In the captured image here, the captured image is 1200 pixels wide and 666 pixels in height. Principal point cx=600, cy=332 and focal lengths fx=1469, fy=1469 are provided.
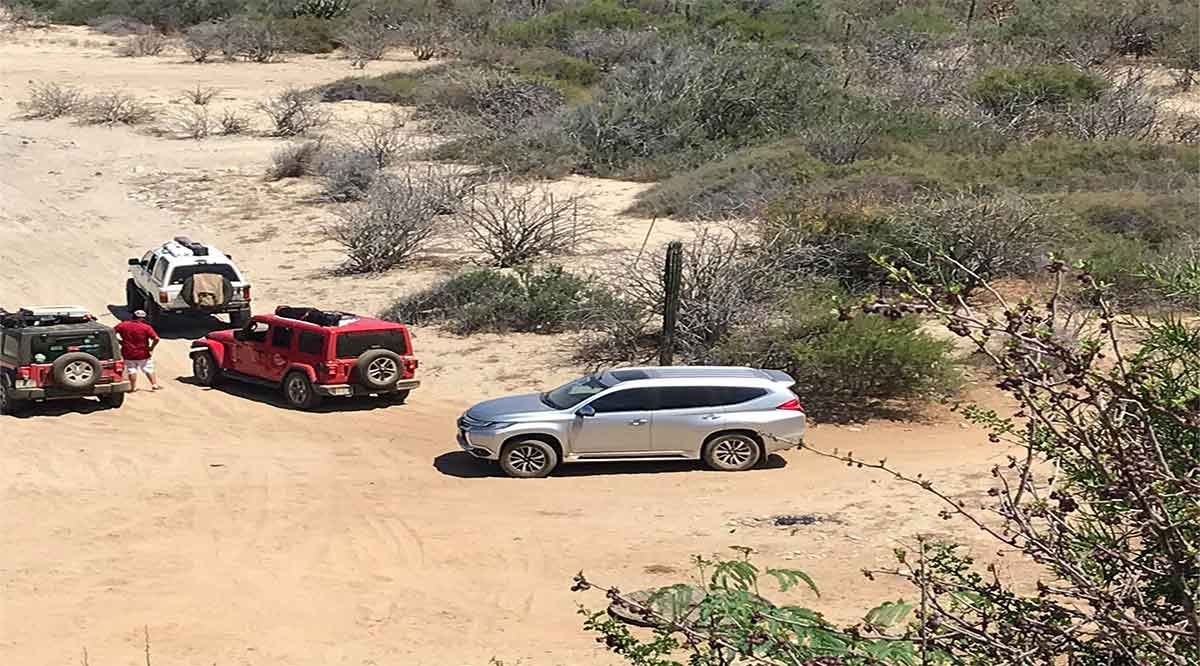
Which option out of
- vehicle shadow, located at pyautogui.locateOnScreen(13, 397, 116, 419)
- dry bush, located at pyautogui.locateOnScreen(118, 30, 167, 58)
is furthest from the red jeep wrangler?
dry bush, located at pyautogui.locateOnScreen(118, 30, 167, 58)

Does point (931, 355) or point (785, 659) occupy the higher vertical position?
point (785, 659)

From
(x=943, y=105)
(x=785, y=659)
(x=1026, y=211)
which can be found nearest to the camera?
(x=785, y=659)

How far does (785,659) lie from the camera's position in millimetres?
4379

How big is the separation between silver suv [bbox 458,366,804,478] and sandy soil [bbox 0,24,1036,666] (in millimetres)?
281

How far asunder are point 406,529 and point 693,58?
26077 mm

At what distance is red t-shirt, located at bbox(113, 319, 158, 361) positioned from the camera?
64.7ft

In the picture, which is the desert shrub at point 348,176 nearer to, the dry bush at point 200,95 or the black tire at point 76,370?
the dry bush at point 200,95

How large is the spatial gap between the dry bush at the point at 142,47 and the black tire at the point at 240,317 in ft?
113

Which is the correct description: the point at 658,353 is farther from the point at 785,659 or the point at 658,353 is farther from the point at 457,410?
the point at 785,659

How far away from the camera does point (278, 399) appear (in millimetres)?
20281

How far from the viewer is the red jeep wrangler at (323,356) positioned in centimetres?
1896

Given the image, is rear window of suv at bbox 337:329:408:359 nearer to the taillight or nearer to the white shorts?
the white shorts

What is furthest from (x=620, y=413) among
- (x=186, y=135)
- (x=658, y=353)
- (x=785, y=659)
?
(x=186, y=135)

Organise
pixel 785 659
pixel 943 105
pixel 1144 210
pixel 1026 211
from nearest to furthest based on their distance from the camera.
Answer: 1. pixel 785 659
2. pixel 1026 211
3. pixel 1144 210
4. pixel 943 105
